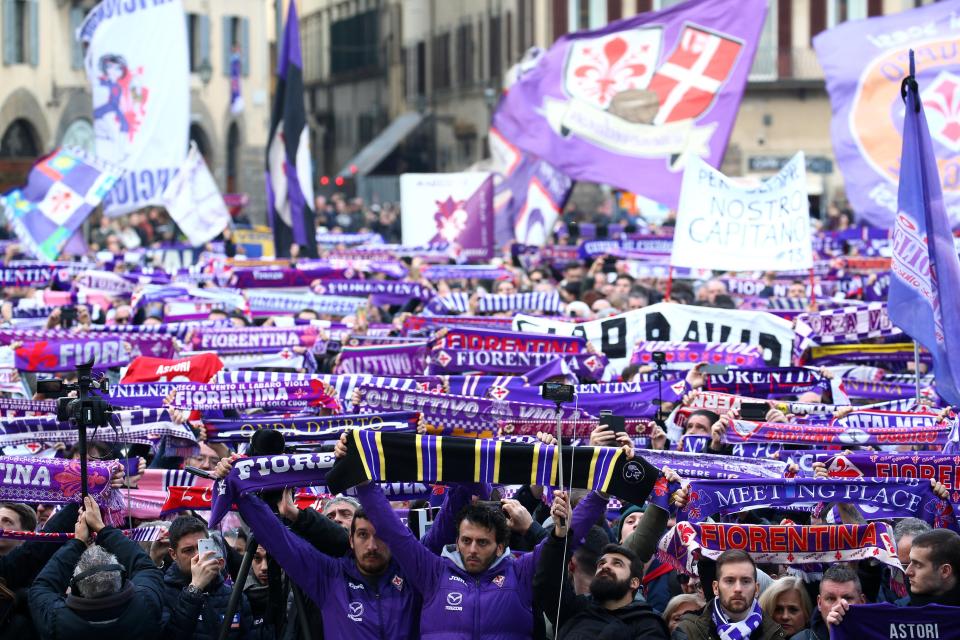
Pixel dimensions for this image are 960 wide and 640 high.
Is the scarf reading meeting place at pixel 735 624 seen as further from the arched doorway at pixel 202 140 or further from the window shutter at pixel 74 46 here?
the arched doorway at pixel 202 140

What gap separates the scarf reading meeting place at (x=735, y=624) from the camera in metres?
6.85

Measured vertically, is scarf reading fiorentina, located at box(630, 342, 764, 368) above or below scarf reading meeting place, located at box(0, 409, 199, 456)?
above

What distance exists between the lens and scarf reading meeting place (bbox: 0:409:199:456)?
9852 millimetres

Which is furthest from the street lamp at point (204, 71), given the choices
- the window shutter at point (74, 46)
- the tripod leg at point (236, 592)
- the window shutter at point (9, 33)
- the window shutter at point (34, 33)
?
the tripod leg at point (236, 592)

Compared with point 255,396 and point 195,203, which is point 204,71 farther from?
point 255,396

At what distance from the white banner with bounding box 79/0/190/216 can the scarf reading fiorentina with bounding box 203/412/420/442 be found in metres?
13.7

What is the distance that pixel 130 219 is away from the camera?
34000 mm

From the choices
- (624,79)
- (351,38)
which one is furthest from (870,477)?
(351,38)

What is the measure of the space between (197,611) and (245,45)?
1722 inches

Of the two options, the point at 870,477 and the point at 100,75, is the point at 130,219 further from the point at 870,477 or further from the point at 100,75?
the point at 870,477

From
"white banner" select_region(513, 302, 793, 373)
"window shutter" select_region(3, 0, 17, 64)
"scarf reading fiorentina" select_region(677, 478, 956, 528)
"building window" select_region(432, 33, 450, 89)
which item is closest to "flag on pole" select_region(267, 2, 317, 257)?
"white banner" select_region(513, 302, 793, 373)

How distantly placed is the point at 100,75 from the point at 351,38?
44.2 metres

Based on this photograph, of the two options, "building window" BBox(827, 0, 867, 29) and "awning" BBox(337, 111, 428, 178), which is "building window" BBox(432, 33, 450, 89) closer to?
"awning" BBox(337, 111, 428, 178)

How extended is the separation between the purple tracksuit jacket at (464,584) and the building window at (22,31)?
33613 millimetres
